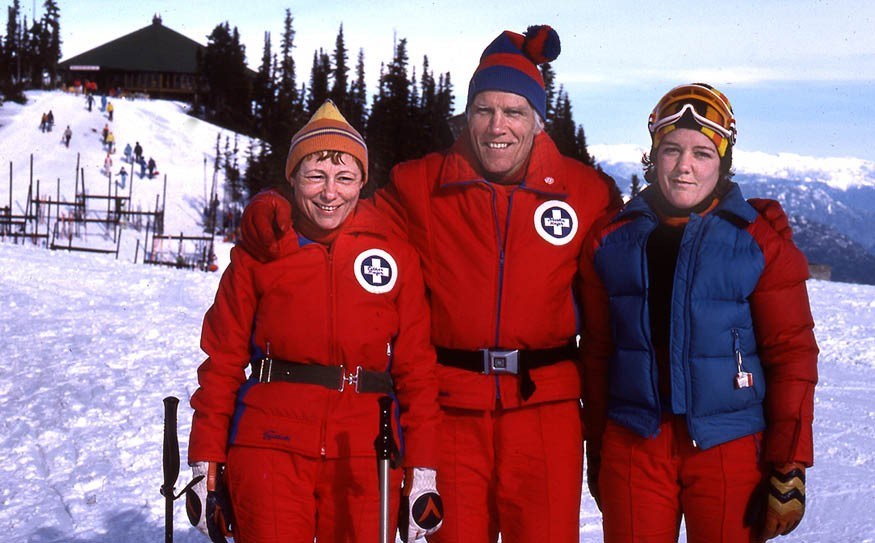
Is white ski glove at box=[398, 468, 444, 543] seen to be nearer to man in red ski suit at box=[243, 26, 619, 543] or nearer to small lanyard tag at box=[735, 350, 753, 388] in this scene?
man in red ski suit at box=[243, 26, 619, 543]

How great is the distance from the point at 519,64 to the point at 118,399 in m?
6.14

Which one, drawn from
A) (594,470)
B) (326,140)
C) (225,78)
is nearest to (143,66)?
(225,78)

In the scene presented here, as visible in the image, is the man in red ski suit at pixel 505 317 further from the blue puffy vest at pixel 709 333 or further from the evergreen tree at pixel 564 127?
the evergreen tree at pixel 564 127

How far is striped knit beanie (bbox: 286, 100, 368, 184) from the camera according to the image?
3.34 m

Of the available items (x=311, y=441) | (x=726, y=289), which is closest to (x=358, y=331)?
(x=311, y=441)

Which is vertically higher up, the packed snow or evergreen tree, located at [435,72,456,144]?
evergreen tree, located at [435,72,456,144]

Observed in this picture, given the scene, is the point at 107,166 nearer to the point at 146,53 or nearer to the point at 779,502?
the point at 146,53

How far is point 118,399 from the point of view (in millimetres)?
8250

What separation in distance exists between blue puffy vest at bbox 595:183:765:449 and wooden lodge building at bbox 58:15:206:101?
7774 centimetres

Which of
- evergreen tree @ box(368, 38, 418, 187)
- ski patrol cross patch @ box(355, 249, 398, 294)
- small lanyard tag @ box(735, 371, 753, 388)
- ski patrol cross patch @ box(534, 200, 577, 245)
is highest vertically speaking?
evergreen tree @ box(368, 38, 418, 187)

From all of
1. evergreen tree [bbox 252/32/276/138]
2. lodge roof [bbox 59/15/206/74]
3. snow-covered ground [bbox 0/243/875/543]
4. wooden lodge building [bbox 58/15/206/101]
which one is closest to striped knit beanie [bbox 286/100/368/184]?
snow-covered ground [bbox 0/243/875/543]

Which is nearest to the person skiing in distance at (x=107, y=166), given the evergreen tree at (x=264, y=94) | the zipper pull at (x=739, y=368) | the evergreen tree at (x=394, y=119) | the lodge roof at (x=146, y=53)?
the evergreen tree at (x=394, y=119)

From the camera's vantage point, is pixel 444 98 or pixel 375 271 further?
pixel 444 98

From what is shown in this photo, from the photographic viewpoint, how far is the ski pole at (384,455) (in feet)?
10.1
